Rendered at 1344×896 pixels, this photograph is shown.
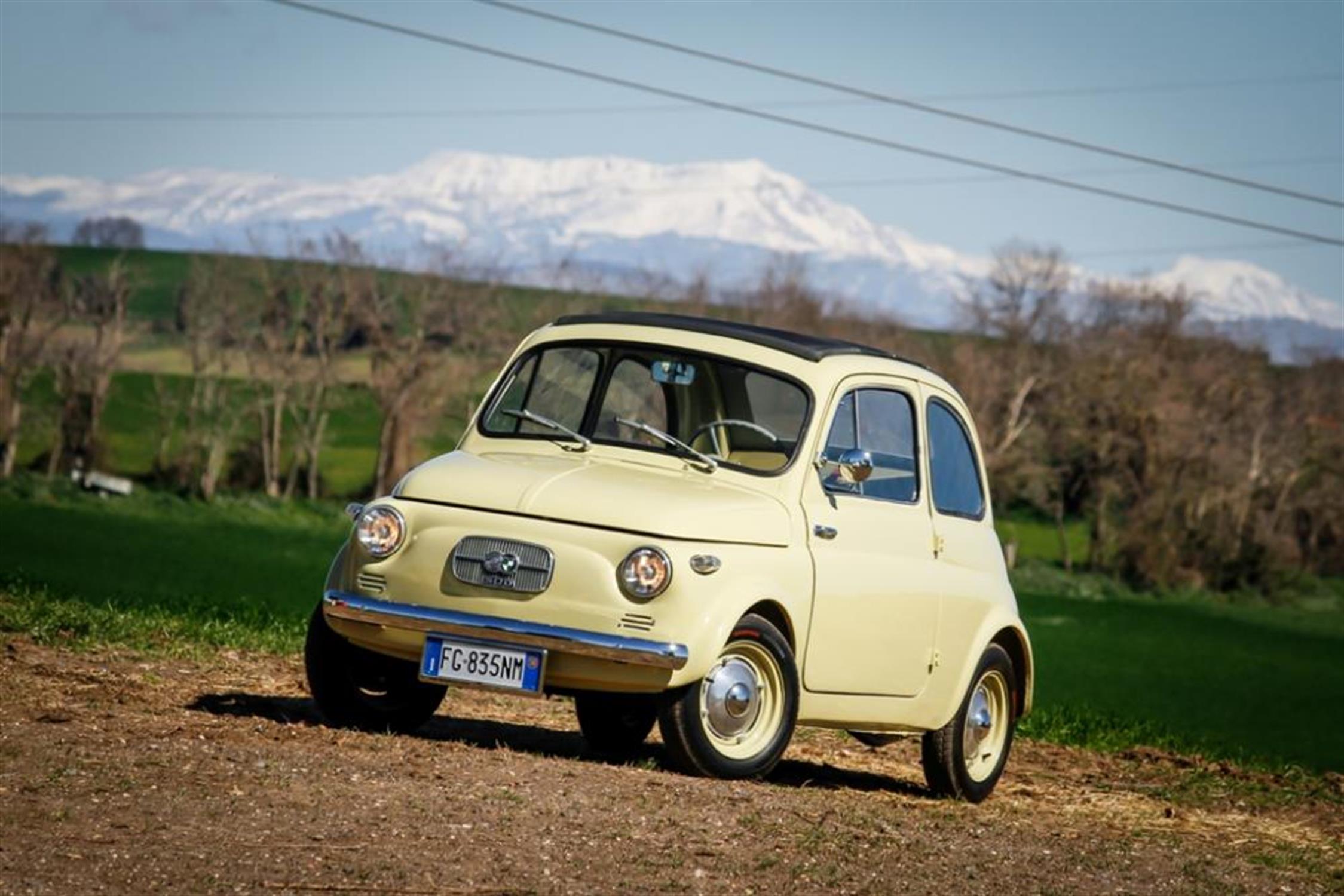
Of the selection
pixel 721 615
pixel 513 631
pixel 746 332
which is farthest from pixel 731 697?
pixel 746 332

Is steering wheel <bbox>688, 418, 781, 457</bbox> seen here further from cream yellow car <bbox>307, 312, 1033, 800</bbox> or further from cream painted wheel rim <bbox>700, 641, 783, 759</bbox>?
cream painted wheel rim <bbox>700, 641, 783, 759</bbox>

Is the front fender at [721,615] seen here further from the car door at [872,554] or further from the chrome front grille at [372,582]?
the chrome front grille at [372,582]

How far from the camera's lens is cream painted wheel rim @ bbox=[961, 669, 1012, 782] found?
11805mm

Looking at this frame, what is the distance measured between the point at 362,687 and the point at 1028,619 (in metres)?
49.0

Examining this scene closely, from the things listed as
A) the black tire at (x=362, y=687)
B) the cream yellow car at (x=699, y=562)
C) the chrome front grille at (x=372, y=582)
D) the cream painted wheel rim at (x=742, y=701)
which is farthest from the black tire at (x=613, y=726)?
the chrome front grille at (x=372, y=582)

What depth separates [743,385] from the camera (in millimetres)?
11039

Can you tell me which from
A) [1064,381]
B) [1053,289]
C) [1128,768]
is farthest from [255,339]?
[1128,768]

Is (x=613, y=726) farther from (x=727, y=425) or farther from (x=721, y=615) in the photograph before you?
(x=721, y=615)

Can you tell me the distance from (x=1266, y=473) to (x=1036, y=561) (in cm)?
2546

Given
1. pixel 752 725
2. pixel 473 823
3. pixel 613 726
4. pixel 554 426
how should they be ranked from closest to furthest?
pixel 473 823 → pixel 752 725 → pixel 554 426 → pixel 613 726

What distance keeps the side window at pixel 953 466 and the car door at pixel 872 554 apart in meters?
0.24

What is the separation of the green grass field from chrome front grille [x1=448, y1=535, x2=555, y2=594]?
15.9ft

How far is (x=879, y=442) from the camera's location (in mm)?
11273

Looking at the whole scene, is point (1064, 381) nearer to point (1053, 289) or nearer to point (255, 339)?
point (1053, 289)
